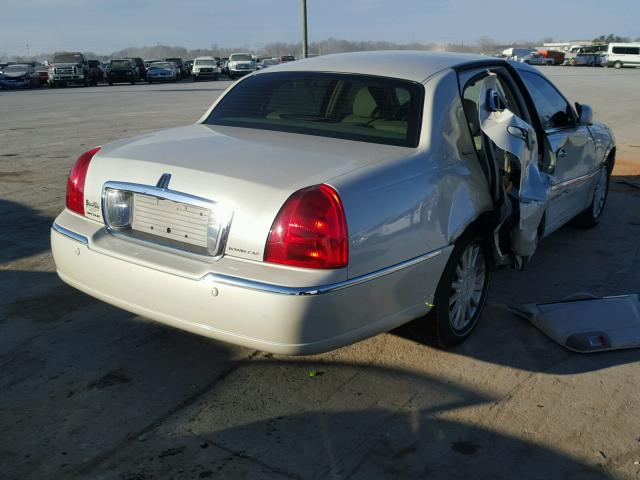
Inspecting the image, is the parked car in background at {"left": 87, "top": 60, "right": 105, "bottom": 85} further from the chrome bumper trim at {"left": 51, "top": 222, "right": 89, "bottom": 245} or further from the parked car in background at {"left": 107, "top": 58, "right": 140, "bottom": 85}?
the chrome bumper trim at {"left": 51, "top": 222, "right": 89, "bottom": 245}

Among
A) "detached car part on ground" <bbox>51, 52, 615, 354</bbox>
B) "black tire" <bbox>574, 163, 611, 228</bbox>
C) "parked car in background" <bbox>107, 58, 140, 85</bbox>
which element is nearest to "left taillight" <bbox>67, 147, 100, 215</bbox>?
"detached car part on ground" <bbox>51, 52, 615, 354</bbox>

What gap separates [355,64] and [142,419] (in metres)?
2.48

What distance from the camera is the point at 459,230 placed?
3.61 m

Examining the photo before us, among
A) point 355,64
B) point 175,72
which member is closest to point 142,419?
point 355,64

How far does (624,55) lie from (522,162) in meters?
64.1

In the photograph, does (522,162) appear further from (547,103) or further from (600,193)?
(600,193)

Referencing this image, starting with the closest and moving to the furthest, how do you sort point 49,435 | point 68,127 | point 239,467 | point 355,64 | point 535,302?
point 239,467
point 49,435
point 355,64
point 535,302
point 68,127

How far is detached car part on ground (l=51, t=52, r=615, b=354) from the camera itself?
2.96 metres

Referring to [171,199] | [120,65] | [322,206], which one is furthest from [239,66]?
[322,206]

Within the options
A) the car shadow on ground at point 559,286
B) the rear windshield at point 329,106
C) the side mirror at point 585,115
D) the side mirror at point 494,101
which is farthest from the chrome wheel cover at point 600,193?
the rear windshield at point 329,106

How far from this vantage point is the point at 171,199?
321 centimetres

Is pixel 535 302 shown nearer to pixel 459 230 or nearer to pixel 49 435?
pixel 459 230

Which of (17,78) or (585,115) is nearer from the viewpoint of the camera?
(585,115)

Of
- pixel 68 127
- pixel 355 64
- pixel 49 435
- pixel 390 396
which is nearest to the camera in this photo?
pixel 49 435
